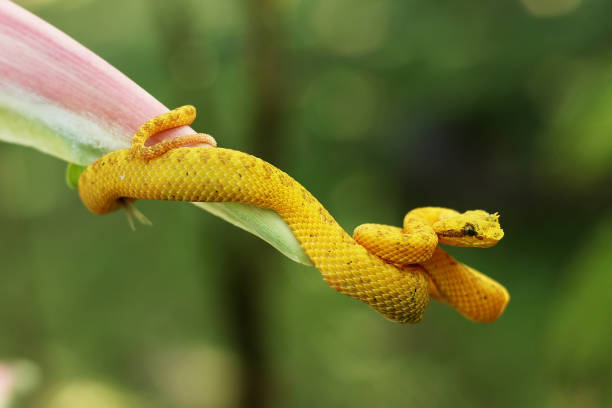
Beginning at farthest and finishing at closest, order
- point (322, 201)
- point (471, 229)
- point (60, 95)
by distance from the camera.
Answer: point (322, 201), point (471, 229), point (60, 95)

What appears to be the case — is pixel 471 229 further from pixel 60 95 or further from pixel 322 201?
pixel 322 201

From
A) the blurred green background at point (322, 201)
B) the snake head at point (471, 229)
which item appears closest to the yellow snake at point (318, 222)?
the snake head at point (471, 229)

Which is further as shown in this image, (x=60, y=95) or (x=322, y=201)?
(x=322, y=201)

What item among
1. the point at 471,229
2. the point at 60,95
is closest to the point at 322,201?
the point at 471,229

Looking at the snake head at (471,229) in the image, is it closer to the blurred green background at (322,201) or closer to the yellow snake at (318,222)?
the yellow snake at (318,222)

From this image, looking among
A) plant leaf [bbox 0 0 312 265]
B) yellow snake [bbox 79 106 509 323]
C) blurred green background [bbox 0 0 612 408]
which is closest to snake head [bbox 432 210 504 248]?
yellow snake [bbox 79 106 509 323]

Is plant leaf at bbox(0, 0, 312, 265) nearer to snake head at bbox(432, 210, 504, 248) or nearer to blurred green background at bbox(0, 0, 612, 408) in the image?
snake head at bbox(432, 210, 504, 248)
